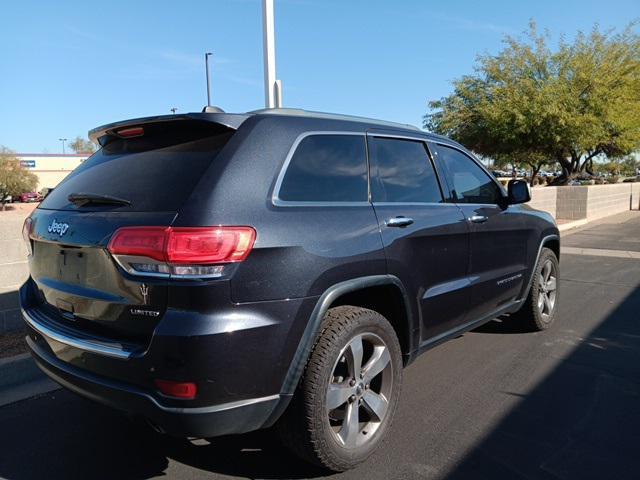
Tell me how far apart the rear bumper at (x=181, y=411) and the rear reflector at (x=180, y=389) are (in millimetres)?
59

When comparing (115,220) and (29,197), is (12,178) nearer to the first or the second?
(29,197)

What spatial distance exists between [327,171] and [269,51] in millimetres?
5362

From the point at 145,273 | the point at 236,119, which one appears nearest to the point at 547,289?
the point at 236,119

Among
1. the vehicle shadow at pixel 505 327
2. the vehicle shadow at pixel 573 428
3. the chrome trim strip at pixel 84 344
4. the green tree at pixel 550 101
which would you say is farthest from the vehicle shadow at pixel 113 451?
the green tree at pixel 550 101

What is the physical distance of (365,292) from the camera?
9.91ft

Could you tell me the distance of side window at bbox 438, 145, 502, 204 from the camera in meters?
4.08

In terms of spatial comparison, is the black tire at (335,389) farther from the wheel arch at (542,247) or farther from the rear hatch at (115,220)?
the wheel arch at (542,247)

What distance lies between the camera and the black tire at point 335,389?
262 centimetres

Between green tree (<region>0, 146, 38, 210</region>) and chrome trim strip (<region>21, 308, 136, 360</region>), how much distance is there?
58.0 meters

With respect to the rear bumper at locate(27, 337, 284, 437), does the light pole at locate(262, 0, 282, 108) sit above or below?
above

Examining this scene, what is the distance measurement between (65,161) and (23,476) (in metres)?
84.5

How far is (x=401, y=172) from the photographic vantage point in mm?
3539

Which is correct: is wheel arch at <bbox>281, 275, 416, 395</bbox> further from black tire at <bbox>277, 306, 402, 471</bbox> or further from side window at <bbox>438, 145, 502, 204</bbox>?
side window at <bbox>438, 145, 502, 204</bbox>

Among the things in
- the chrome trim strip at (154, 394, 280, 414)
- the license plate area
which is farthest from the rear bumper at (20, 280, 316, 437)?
the license plate area
